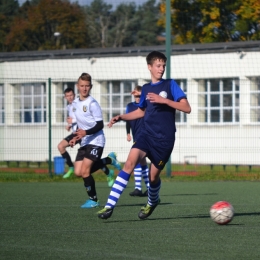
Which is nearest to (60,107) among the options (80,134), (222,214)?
(80,134)

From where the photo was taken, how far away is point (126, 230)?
29.9ft

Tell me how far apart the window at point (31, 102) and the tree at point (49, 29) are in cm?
1982

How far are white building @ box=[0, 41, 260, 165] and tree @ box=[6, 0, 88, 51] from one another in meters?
19.7

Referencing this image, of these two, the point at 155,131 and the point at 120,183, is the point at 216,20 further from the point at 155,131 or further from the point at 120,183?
the point at 120,183

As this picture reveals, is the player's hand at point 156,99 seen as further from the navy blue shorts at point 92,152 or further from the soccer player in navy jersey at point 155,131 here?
the navy blue shorts at point 92,152

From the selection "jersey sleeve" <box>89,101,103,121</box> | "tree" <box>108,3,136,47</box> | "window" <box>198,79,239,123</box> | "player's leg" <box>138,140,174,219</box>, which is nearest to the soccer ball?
"player's leg" <box>138,140,174,219</box>

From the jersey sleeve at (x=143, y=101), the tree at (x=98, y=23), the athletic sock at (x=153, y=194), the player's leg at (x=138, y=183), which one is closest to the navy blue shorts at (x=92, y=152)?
the athletic sock at (x=153, y=194)

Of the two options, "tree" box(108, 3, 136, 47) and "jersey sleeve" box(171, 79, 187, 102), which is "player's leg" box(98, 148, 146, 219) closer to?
"jersey sleeve" box(171, 79, 187, 102)

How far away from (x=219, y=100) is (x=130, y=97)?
3557 mm

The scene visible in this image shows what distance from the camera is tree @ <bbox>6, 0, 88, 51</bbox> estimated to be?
54344mm

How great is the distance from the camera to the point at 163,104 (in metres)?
9.81

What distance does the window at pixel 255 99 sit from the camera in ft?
83.2

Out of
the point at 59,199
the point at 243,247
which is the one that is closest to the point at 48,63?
the point at 59,199

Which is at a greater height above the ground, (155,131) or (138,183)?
(155,131)
